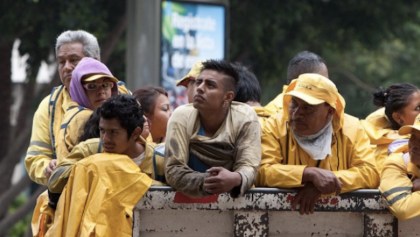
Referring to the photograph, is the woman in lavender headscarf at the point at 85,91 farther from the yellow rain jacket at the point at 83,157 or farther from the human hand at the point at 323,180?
the human hand at the point at 323,180

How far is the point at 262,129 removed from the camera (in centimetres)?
573

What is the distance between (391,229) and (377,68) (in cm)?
1681

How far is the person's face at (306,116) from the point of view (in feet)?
18.4

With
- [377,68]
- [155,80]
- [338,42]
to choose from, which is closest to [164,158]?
[155,80]

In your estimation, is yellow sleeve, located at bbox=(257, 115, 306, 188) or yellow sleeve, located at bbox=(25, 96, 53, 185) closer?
yellow sleeve, located at bbox=(257, 115, 306, 188)

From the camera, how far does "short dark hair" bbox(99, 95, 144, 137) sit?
17.9 feet

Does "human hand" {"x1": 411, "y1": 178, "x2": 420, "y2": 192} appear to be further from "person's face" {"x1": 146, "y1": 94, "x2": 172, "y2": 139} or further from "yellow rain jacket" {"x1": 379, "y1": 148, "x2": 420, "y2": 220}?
"person's face" {"x1": 146, "y1": 94, "x2": 172, "y2": 139}

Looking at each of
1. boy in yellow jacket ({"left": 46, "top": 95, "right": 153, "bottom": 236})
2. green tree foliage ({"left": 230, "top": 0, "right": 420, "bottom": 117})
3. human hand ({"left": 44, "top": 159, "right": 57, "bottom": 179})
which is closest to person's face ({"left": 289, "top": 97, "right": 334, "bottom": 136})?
boy in yellow jacket ({"left": 46, "top": 95, "right": 153, "bottom": 236})

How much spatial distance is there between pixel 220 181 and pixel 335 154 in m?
0.80

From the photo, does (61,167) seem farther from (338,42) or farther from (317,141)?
(338,42)

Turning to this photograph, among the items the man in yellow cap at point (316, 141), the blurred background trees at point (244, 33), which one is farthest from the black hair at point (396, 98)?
the blurred background trees at point (244, 33)

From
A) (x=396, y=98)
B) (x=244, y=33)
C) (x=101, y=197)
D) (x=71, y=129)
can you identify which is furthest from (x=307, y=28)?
(x=101, y=197)

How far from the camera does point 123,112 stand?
17.9 feet

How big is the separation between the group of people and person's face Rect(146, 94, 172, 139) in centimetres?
65
